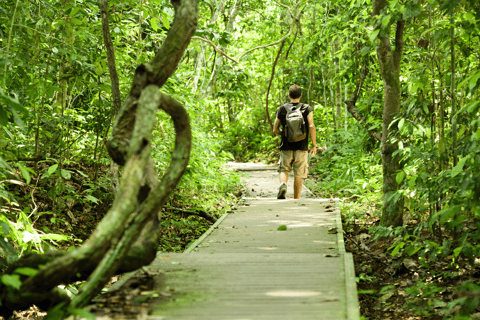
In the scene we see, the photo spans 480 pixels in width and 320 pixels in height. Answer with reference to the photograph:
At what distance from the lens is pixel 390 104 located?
627 centimetres

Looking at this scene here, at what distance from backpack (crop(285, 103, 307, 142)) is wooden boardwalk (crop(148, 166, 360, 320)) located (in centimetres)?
216

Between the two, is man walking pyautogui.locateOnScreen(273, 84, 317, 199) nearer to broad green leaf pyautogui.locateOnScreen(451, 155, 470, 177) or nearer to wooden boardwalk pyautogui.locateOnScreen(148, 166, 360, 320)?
wooden boardwalk pyautogui.locateOnScreen(148, 166, 360, 320)

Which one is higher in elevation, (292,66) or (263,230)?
(292,66)

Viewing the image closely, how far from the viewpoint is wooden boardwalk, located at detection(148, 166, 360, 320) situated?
2820 mm

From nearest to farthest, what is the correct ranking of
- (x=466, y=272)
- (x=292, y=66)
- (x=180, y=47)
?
(x=180, y=47), (x=466, y=272), (x=292, y=66)

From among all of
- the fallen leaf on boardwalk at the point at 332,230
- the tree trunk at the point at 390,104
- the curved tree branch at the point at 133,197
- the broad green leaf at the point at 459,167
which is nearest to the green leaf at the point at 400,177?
the broad green leaf at the point at 459,167

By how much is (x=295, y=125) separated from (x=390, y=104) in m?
2.02

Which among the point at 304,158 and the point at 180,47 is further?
the point at 304,158

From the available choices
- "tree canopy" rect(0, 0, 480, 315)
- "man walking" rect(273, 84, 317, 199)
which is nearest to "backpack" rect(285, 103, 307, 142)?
"man walking" rect(273, 84, 317, 199)

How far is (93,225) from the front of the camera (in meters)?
7.64

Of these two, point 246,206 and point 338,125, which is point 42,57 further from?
point 338,125

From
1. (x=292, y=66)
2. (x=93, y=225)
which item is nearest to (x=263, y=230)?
(x=93, y=225)

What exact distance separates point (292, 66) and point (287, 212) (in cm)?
1225

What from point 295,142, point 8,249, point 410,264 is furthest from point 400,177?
point 8,249
